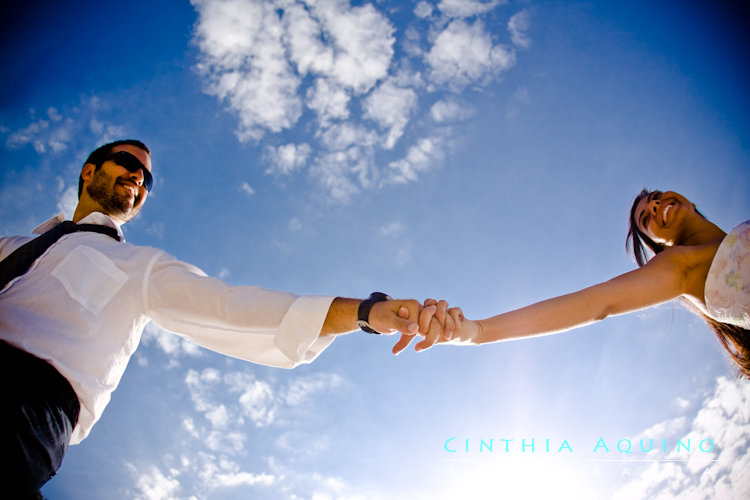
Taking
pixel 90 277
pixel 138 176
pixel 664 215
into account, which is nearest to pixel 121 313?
pixel 90 277

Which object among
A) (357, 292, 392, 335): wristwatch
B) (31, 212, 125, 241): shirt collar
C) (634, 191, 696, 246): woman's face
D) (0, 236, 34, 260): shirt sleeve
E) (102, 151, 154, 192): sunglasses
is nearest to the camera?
(357, 292, 392, 335): wristwatch

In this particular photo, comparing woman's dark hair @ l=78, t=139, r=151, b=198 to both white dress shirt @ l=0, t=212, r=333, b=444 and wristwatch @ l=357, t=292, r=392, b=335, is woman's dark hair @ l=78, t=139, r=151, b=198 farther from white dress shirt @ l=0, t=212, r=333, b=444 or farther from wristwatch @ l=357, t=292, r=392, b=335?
wristwatch @ l=357, t=292, r=392, b=335

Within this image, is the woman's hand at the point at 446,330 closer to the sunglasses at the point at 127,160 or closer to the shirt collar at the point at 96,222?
the shirt collar at the point at 96,222

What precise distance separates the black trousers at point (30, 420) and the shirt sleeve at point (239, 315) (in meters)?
0.64

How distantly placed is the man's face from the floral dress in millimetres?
5240

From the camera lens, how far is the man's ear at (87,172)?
3.70 m

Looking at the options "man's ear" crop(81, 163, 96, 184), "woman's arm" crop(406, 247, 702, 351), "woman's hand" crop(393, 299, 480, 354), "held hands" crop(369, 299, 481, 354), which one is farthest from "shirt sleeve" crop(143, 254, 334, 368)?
"man's ear" crop(81, 163, 96, 184)

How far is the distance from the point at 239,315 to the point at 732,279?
3.80 metres

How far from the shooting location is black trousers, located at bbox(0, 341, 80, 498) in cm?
172

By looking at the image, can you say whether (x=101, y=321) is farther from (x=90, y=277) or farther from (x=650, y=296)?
(x=650, y=296)

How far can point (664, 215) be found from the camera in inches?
167

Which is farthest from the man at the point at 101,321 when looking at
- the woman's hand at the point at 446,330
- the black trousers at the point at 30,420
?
the woman's hand at the point at 446,330

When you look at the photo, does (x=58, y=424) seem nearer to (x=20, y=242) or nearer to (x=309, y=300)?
(x=309, y=300)

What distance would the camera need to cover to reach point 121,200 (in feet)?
11.7
